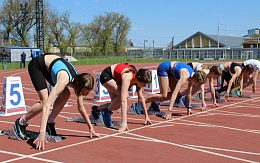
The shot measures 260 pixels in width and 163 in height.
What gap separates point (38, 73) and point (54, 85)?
1.13 ft

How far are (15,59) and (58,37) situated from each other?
27434 mm

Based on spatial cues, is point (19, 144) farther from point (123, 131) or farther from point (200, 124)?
point (200, 124)

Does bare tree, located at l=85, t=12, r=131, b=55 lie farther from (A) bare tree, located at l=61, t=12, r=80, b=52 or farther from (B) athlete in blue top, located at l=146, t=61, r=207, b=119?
(B) athlete in blue top, located at l=146, t=61, r=207, b=119

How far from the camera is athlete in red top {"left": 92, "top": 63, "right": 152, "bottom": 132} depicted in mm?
7234

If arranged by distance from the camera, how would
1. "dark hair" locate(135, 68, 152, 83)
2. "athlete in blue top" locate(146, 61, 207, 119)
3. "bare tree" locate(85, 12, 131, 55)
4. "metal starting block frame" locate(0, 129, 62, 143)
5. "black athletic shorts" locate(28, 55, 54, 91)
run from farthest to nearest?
"bare tree" locate(85, 12, 131, 55) → "athlete in blue top" locate(146, 61, 207, 119) → "dark hair" locate(135, 68, 152, 83) → "metal starting block frame" locate(0, 129, 62, 143) → "black athletic shorts" locate(28, 55, 54, 91)

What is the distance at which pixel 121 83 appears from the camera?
307 inches

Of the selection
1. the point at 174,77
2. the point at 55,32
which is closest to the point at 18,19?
the point at 55,32

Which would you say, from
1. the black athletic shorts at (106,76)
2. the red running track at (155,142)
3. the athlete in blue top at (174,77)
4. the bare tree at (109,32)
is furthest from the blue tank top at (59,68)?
the bare tree at (109,32)

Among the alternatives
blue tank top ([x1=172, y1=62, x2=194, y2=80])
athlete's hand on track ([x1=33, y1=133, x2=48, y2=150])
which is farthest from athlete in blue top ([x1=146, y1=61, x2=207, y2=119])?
athlete's hand on track ([x1=33, y1=133, x2=48, y2=150])

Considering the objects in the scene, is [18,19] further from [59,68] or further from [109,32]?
[59,68]

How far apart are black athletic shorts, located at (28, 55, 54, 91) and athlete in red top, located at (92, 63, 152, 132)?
1.56m

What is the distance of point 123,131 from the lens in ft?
24.6

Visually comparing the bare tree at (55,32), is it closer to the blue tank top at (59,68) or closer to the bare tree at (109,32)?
the bare tree at (109,32)

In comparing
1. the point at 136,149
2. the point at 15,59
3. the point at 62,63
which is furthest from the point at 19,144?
the point at 15,59
